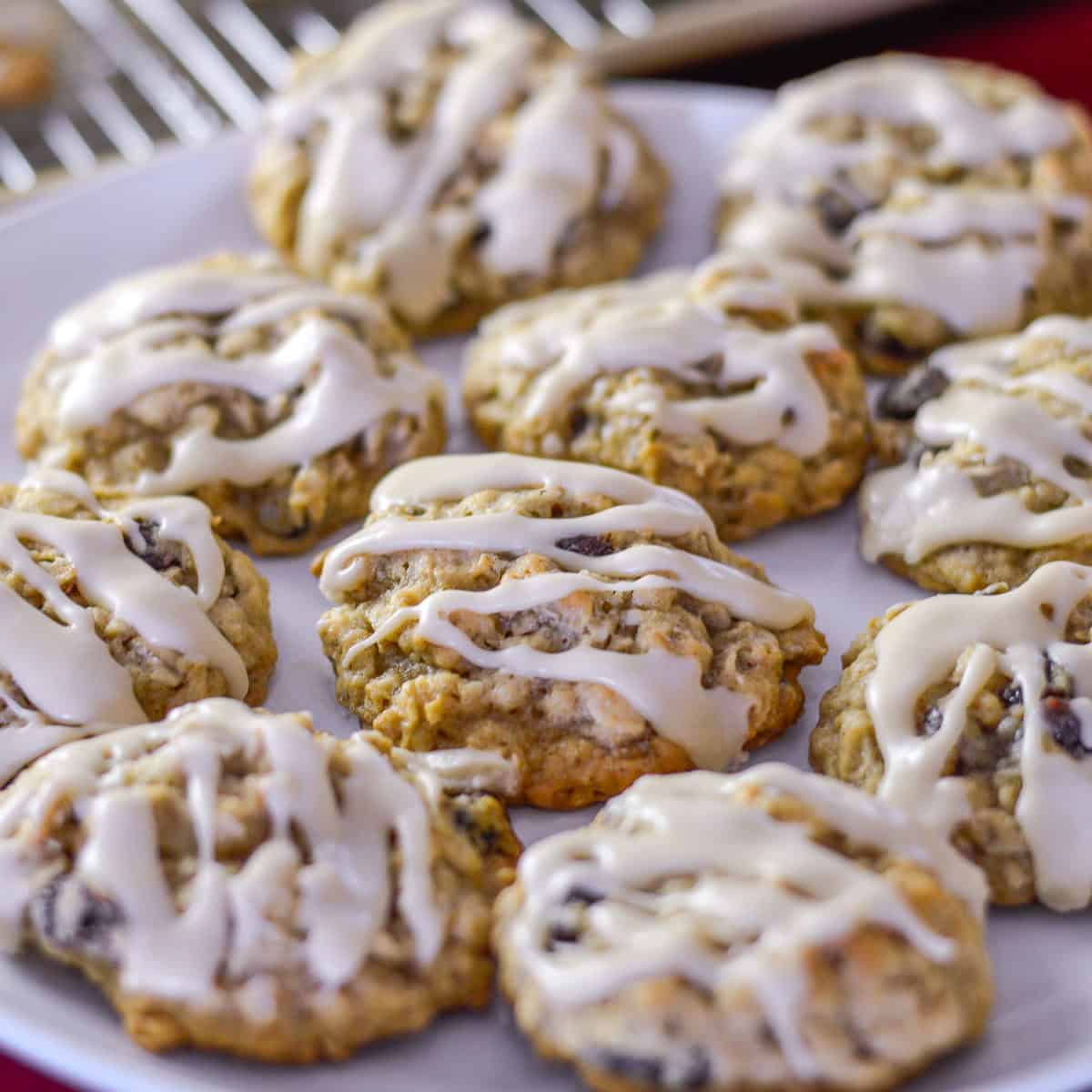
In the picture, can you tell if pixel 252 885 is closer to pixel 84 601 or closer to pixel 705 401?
pixel 84 601

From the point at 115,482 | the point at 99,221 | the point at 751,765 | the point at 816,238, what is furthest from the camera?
the point at 99,221

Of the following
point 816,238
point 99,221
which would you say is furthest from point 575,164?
point 99,221

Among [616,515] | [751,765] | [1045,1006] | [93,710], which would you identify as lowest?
[1045,1006]

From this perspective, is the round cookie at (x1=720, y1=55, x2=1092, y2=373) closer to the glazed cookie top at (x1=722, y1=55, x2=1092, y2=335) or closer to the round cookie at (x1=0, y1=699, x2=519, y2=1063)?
the glazed cookie top at (x1=722, y1=55, x2=1092, y2=335)

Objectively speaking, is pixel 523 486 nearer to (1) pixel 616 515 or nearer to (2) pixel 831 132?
(1) pixel 616 515

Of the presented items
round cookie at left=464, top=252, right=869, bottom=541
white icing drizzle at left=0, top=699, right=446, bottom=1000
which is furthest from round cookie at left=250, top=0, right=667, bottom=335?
white icing drizzle at left=0, top=699, right=446, bottom=1000

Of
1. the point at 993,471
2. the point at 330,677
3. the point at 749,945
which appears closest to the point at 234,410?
the point at 330,677
